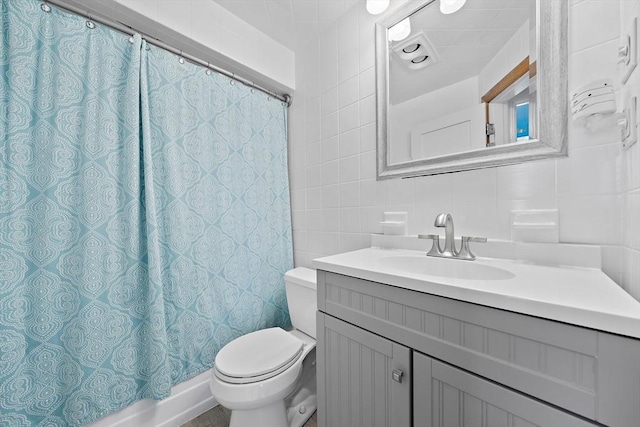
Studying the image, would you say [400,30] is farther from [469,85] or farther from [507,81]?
[507,81]

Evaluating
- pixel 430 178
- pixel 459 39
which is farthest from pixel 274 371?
pixel 459 39

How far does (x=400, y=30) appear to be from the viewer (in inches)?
47.4

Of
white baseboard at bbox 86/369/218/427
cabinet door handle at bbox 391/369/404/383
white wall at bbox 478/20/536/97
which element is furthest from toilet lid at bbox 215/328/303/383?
white wall at bbox 478/20/536/97

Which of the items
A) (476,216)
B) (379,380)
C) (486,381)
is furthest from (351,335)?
(476,216)

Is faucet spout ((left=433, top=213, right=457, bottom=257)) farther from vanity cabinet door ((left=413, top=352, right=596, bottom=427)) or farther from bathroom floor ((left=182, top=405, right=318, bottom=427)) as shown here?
bathroom floor ((left=182, top=405, right=318, bottom=427))

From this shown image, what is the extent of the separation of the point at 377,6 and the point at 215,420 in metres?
2.29

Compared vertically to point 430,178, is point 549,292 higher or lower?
lower

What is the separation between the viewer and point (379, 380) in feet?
2.40

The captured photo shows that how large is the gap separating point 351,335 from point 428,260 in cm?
44

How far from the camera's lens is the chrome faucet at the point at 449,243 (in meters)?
0.92

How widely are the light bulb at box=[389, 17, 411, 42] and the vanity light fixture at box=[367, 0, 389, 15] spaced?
0.37 feet

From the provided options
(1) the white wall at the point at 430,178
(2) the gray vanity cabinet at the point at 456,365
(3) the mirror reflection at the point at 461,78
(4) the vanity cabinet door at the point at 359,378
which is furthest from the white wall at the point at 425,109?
(4) the vanity cabinet door at the point at 359,378

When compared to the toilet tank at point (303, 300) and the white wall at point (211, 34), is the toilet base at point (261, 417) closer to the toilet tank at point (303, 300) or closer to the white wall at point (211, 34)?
the toilet tank at point (303, 300)

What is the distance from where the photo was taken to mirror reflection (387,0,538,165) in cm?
89
